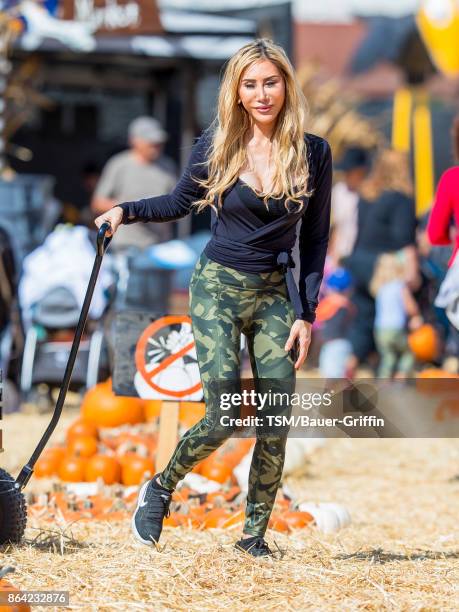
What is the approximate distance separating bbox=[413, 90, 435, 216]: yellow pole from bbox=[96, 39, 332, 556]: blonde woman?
44.6 feet

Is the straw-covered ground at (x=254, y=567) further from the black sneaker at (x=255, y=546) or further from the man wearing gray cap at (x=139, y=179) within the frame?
the man wearing gray cap at (x=139, y=179)

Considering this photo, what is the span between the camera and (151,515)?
15.1 feet

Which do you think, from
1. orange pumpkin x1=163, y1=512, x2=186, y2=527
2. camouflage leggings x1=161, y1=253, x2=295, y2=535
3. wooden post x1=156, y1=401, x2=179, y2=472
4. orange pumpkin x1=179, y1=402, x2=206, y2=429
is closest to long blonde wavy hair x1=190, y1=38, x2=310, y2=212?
camouflage leggings x1=161, y1=253, x2=295, y2=535

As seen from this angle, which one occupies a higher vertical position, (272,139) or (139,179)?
(139,179)

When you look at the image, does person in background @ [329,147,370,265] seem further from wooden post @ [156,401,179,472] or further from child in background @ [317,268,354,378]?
wooden post @ [156,401,179,472]

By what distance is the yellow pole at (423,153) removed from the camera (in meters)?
18.7

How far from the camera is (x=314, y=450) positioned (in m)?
8.27

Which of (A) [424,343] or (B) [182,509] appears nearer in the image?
(B) [182,509]

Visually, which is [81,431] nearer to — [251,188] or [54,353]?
[54,353]

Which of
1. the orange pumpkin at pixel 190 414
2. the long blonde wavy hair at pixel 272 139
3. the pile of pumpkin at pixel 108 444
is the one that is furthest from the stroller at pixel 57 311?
the long blonde wavy hair at pixel 272 139

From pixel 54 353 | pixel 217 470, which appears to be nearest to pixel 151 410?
pixel 54 353

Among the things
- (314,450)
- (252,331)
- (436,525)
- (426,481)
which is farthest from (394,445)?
(252,331)

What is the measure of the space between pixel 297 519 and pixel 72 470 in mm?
1444

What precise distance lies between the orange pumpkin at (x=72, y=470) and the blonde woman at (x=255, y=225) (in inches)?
76.7
